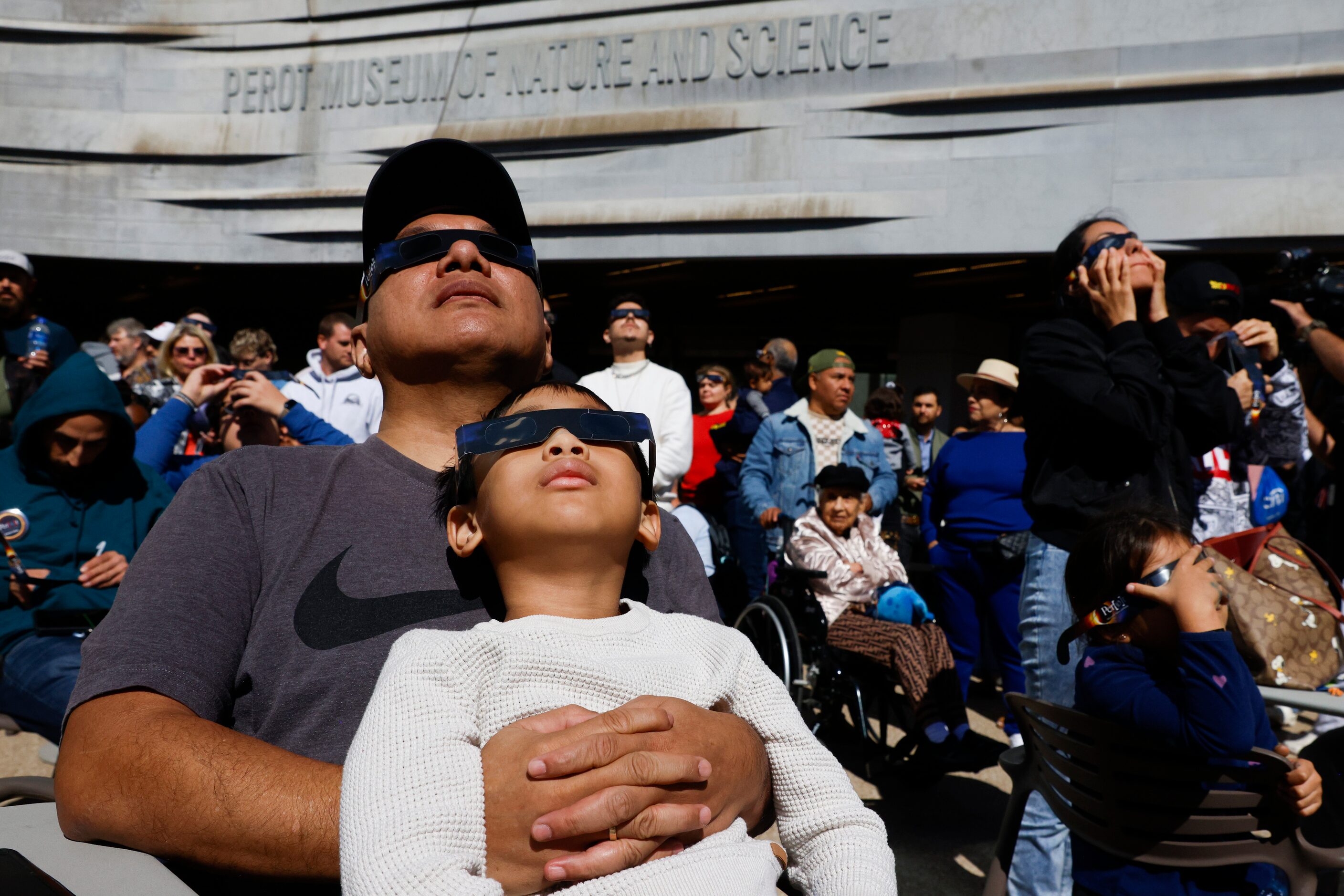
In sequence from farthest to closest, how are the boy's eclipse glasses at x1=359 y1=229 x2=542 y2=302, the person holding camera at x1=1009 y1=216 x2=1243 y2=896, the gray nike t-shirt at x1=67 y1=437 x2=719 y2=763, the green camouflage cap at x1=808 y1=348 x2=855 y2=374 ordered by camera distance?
1. the green camouflage cap at x1=808 y1=348 x2=855 y2=374
2. the person holding camera at x1=1009 y1=216 x2=1243 y2=896
3. the boy's eclipse glasses at x1=359 y1=229 x2=542 y2=302
4. the gray nike t-shirt at x1=67 y1=437 x2=719 y2=763

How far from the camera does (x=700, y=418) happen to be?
7.88m

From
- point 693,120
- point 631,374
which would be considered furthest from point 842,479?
point 693,120

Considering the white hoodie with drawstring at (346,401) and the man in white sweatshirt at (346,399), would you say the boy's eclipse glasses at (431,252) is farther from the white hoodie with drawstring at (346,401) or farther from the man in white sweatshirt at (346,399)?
the white hoodie with drawstring at (346,401)

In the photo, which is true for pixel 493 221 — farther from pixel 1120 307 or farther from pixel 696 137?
pixel 696 137

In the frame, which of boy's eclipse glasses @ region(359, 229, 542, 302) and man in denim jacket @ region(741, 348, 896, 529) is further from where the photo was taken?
man in denim jacket @ region(741, 348, 896, 529)

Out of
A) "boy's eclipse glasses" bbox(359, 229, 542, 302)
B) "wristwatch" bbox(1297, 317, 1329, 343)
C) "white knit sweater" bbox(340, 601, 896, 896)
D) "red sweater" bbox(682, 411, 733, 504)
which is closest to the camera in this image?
"white knit sweater" bbox(340, 601, 896, 896)

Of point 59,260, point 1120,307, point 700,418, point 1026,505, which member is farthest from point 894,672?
point 59,260

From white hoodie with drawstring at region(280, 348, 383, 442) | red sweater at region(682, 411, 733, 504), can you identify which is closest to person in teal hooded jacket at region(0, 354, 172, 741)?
white hoodie with drawstring at region(280, 348, 383, 442)

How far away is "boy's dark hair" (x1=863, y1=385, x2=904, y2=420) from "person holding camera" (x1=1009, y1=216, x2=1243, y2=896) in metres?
4.91

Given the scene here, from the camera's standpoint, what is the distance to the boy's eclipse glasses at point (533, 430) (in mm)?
1535

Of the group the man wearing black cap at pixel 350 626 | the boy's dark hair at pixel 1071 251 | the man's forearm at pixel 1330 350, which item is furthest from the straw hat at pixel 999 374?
the man wearing black cap at pixel 350 626

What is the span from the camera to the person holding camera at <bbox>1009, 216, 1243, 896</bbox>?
2881 mm

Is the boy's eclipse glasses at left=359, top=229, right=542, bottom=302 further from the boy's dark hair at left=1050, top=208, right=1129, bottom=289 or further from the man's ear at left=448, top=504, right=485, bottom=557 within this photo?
the boy's dark hair at left=1050, top=208, right=1129, bottom=289

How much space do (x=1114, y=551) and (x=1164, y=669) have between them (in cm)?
32
